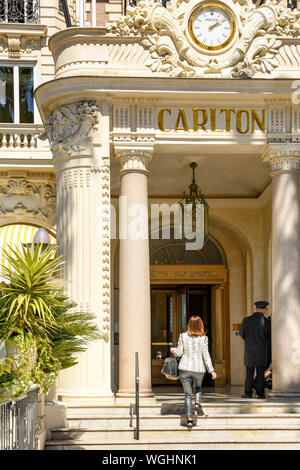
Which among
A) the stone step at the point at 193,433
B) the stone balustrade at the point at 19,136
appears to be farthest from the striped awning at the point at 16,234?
the stone step at the point at 193,433

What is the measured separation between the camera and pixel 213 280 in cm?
2636

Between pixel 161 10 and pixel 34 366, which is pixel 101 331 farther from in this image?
pixel 161 10

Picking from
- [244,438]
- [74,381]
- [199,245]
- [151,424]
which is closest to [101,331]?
[74,381]

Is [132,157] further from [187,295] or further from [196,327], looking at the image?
[187,295]

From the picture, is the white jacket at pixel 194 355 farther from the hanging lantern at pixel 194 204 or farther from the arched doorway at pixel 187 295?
the arched doorway at pixel 187 295

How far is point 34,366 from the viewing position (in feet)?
47.3

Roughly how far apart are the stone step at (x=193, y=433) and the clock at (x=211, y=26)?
7596mm

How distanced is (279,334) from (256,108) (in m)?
4.41

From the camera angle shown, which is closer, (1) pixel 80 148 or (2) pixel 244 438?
(2) pixel 244 438

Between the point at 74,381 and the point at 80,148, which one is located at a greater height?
the point at 80,148

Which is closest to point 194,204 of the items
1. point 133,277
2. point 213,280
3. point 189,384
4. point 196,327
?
point 133,277

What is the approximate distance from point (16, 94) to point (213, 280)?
7.07m

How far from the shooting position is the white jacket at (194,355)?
1627 cm
